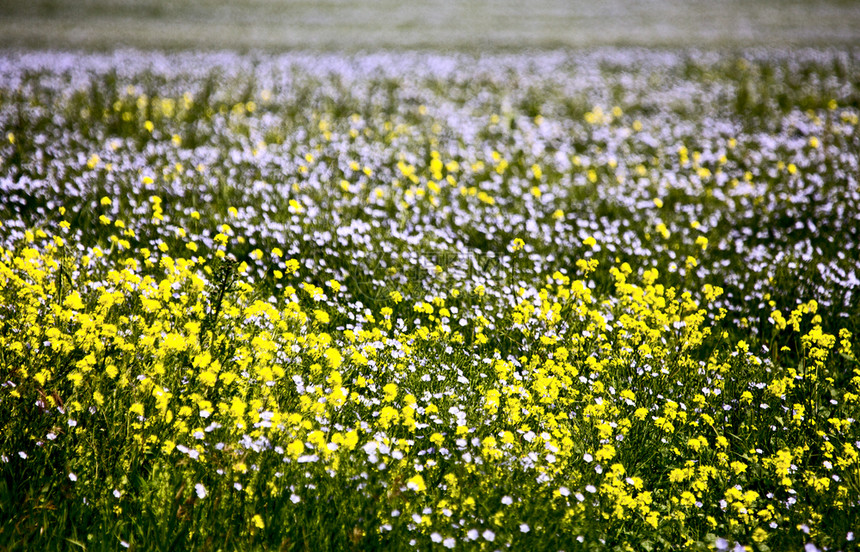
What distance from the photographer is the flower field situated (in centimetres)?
345

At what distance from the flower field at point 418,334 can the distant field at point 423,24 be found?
13616mm

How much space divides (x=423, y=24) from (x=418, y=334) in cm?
2735

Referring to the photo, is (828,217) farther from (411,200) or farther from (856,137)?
(411,200)

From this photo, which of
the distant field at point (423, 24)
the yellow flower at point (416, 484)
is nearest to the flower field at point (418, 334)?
the yellow flower at point (416, 484)

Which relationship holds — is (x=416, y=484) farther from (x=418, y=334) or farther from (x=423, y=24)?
(x=423, y=24)

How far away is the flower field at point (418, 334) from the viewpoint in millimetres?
3447

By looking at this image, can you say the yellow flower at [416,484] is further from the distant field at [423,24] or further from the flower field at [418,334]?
the distant field at [423,24]

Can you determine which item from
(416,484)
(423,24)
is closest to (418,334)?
(416,484)

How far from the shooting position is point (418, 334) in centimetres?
Result: 504

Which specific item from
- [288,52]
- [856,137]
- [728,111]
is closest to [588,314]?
[856,137]

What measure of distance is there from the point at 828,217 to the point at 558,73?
9799mm

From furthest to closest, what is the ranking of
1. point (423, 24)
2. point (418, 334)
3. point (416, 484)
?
1. point (423, 24)
2. point (418, 334)
3. point (416, 484)

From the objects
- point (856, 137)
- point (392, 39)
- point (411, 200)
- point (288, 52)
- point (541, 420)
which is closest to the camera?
point (541, 420)

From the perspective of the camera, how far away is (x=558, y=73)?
16.2 m
